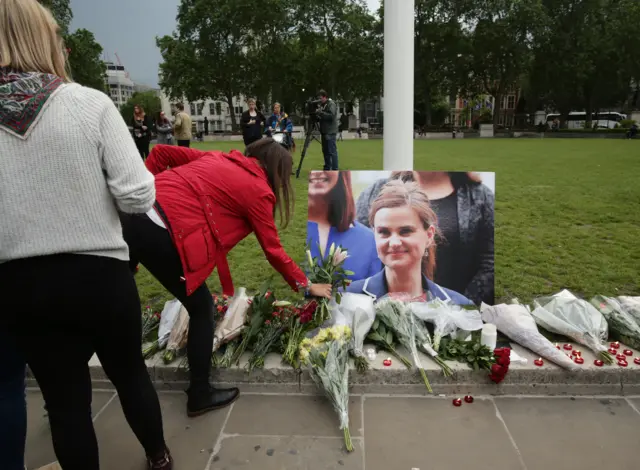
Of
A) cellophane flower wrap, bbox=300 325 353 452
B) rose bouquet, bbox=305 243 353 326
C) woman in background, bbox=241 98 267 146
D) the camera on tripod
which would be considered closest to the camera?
cellophane flower wrap, bbox=300 325 353 452

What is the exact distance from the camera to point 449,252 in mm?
3645

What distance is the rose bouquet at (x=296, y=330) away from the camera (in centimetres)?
290

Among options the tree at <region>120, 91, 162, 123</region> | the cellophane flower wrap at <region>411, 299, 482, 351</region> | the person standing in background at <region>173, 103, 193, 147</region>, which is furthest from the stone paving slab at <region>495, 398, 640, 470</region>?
the tree at <region>120, 91, 162, 123</region>

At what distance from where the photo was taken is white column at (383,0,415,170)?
361 cm

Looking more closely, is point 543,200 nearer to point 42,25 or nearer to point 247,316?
point 247,316

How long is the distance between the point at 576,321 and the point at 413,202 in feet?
4.42

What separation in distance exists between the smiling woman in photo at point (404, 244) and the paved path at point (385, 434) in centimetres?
102

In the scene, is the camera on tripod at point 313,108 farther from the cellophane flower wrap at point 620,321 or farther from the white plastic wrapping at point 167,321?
the cellophane flower wrap at point 620,321

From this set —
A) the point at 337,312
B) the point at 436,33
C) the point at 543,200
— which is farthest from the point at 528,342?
the point at 436,33

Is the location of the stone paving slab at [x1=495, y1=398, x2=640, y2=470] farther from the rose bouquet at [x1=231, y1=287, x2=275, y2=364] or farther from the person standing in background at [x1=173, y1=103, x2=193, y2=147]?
the person standing in background at [x1=173, y1=103, x2=193, y2=147]

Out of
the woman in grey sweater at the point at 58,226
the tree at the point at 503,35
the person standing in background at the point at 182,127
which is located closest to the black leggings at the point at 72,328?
the woman in grey sweater at the point at 58,226

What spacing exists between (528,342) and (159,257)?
7.14ft

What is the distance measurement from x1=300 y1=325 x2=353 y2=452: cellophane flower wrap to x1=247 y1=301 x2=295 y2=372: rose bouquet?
227mm

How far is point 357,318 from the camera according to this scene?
306 cm
